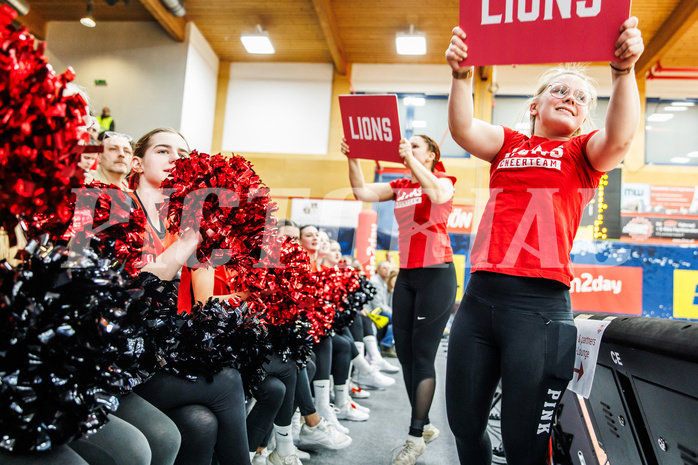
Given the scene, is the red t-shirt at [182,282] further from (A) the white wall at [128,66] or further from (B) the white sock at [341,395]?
(A) the white wall at [128,66]

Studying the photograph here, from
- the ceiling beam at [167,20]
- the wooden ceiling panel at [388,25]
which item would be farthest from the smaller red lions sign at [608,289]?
the ceiling beam at [167,20]

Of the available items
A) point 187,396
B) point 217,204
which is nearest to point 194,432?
point 187,396

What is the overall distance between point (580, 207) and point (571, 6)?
532 mm

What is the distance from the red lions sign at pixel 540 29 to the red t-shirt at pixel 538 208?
0.26m

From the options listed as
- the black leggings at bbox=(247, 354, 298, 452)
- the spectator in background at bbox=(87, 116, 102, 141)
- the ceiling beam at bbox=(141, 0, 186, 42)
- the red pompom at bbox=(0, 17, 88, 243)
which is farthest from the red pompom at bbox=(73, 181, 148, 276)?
the ceiling beam at bbox=(141, 0, 186, 42)

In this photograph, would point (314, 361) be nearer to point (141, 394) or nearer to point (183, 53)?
point (141, 394)

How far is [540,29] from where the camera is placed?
1.21 meters

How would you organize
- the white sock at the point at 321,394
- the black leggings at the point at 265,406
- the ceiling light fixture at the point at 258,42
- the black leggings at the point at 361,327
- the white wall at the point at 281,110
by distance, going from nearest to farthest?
1. the black leggings at the point at 265,406
2. the white sock at the point at 321,394
3. the black leggings at the point at 361,327
4. the ceiling light fixture at the point at 258,42
5. the white wall at the point at 281,110

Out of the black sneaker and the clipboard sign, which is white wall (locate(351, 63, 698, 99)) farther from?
A: the black sneaker

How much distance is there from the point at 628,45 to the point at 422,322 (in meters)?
1.41

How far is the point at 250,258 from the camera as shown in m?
1.53

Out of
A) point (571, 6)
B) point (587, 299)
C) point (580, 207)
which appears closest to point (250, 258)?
point (580, 207)

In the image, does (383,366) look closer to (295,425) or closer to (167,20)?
(295,425)

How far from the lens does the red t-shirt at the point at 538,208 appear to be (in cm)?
133
